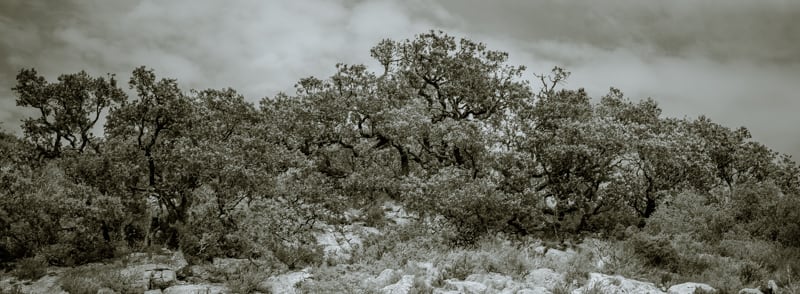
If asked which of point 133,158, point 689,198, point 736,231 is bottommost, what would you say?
point 736,231

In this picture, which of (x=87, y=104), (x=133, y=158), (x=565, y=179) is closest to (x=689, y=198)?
(x=565, y=179)

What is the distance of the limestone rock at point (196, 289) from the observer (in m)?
16.8

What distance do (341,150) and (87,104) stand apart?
13.6 meters

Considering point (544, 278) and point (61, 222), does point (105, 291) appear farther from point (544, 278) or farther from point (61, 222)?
point (544, 278)

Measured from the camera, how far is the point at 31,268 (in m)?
17.3

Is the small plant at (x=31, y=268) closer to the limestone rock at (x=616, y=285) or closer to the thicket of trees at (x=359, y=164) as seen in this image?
the thicket of trees at (x=359, y=164)

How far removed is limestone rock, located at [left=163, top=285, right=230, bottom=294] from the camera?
16844 mm

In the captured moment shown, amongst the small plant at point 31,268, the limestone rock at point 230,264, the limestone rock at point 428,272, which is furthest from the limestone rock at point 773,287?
the small plant at point 31,268

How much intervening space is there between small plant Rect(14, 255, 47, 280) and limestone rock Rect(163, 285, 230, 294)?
4507 millimetres

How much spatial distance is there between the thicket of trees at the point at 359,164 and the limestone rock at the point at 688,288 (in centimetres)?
783

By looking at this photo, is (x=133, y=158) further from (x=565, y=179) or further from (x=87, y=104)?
(x=565, y=179)

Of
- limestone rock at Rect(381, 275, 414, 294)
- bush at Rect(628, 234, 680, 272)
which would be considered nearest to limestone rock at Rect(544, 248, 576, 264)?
bush at Rect(628, 234, 680, 272)

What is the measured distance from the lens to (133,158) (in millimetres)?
20562

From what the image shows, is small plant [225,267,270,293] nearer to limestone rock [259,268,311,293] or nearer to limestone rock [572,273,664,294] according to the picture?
limestone rock [259,268,311,293]
